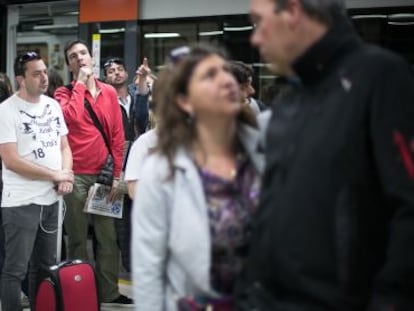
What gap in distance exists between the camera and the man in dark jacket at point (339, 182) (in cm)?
134

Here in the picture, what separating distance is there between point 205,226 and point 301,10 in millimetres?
629

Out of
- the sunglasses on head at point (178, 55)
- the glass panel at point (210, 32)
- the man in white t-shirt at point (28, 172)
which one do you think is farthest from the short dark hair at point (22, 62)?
the glass panel at point (210, 32)

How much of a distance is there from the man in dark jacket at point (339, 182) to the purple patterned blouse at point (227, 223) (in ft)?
0.64

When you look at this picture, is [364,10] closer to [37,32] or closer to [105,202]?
[105,202]

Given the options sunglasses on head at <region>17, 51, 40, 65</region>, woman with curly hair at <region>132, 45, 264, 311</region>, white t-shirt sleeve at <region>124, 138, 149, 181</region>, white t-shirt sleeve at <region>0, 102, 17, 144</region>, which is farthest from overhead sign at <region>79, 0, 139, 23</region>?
woman with curly hair at <region>132, 45, 264, 311</region>

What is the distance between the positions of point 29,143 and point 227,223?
227 cm

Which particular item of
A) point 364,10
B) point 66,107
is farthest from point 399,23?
point 66,107

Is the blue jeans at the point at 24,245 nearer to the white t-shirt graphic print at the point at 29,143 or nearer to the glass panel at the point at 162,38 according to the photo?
the white t-shirt graphic print at the point at 29,143

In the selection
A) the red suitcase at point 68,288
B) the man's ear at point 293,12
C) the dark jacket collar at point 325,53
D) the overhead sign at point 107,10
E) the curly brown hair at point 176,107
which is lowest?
the red suitcase at point 68,288

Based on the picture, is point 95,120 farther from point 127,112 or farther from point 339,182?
point 339,182

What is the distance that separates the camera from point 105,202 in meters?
4.33

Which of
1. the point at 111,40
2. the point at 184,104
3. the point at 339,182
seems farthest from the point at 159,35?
the point at 339,182

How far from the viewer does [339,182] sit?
1.38 m

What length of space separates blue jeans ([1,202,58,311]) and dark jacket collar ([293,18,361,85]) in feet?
8.37
